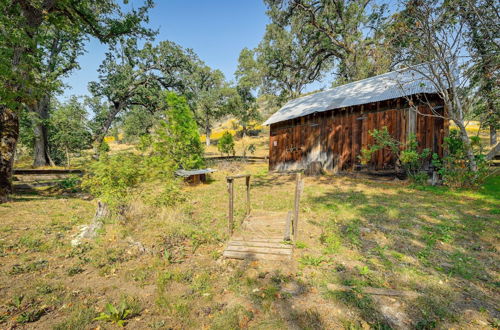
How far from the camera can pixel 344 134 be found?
13.3 m

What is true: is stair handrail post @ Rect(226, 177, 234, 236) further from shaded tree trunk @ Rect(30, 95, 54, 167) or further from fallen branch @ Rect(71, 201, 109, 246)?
shaded tree trunk @ Rect(30, 95, 54, 167)

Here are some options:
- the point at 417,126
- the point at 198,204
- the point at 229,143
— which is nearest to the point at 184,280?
the point at 198,204

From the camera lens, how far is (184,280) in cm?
359

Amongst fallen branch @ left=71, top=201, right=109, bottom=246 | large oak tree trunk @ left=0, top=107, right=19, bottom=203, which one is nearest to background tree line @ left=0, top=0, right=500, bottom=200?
large oak tree trunk @ left=0, top=107, right=19, bottom=203

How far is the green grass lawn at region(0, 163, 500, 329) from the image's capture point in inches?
109

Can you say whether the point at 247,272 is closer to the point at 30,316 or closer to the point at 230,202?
the point at 230,202

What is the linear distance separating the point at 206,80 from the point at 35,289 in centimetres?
4189

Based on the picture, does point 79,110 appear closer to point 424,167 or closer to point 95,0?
point 95,0

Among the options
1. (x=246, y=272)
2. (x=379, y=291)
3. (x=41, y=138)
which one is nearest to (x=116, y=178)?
(x=246, y=272)

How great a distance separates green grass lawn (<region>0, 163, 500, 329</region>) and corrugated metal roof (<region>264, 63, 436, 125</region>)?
20.8ft

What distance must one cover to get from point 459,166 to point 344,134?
18.1 ft

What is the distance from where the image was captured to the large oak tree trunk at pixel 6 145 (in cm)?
783

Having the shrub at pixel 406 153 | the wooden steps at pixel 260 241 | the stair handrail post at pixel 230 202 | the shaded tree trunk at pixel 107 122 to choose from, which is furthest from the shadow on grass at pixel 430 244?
the shaded tree trunk at pixel 107 122

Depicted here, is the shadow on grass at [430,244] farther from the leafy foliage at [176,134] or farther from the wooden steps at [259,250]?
the leafy foliage at [176,134]
